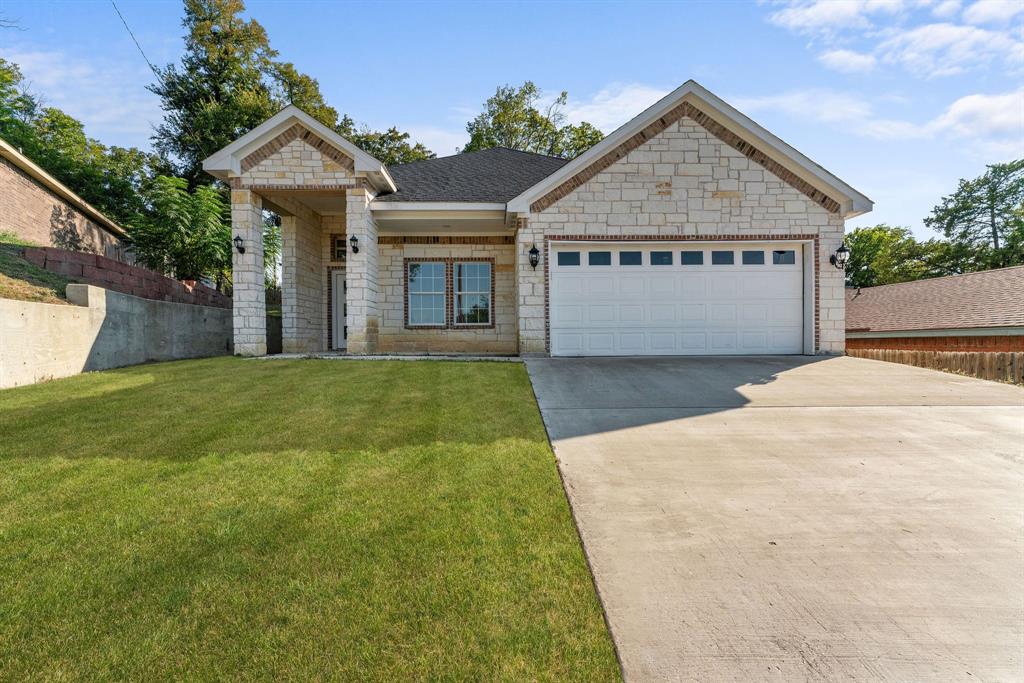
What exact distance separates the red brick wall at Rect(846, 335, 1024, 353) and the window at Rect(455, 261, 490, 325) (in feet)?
54.9

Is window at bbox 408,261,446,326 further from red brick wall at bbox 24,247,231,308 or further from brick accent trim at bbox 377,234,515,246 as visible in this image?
red brick wall at bbox 24,247,231,308

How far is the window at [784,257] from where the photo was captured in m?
10.6

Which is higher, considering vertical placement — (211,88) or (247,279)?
(211,88)

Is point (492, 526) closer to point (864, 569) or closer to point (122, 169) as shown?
point (864, 569)

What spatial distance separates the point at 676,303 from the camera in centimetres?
1059

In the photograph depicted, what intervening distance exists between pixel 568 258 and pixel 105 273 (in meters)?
9.75

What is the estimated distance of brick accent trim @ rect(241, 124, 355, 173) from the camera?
10.4 metres

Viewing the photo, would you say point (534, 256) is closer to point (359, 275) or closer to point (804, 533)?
point (359, 275)

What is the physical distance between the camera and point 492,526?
2955mm

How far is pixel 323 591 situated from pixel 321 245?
13.0 meters

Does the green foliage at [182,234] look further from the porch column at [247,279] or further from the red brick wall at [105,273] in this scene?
the porch column at [247,279]

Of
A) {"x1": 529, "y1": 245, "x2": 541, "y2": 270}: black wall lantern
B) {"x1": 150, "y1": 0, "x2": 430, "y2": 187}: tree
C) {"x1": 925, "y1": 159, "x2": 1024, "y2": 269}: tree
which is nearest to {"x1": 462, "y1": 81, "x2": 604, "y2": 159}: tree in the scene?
{"x1": 150, "y1": 0, "x2": 430, "y2": 187}: tree

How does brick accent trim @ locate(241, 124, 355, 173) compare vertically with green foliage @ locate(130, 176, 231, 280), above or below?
above

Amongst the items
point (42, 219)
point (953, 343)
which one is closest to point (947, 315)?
point (953, 343)
